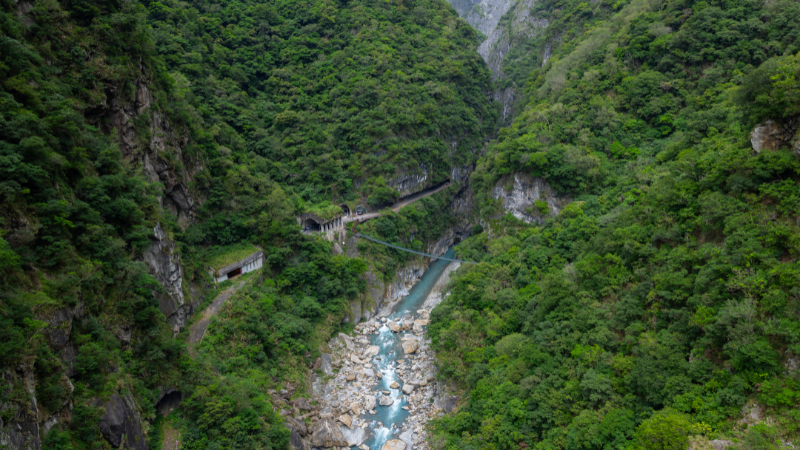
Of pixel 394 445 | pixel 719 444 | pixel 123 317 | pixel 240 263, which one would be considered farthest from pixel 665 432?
pixel 240 263

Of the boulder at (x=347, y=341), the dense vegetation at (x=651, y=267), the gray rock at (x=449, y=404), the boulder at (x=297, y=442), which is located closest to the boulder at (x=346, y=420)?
the boulder at (x=297, y=442)

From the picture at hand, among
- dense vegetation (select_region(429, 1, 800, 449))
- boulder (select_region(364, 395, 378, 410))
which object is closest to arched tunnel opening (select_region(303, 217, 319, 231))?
dense vegetation (select_region(429, 1, 800, 449))

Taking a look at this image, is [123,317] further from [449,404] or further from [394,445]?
[449,404]

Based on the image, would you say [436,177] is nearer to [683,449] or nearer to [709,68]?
[709,68]

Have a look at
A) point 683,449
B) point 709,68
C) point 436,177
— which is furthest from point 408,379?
point 709,68

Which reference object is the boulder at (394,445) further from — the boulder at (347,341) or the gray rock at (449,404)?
the boulder at (347,341)
